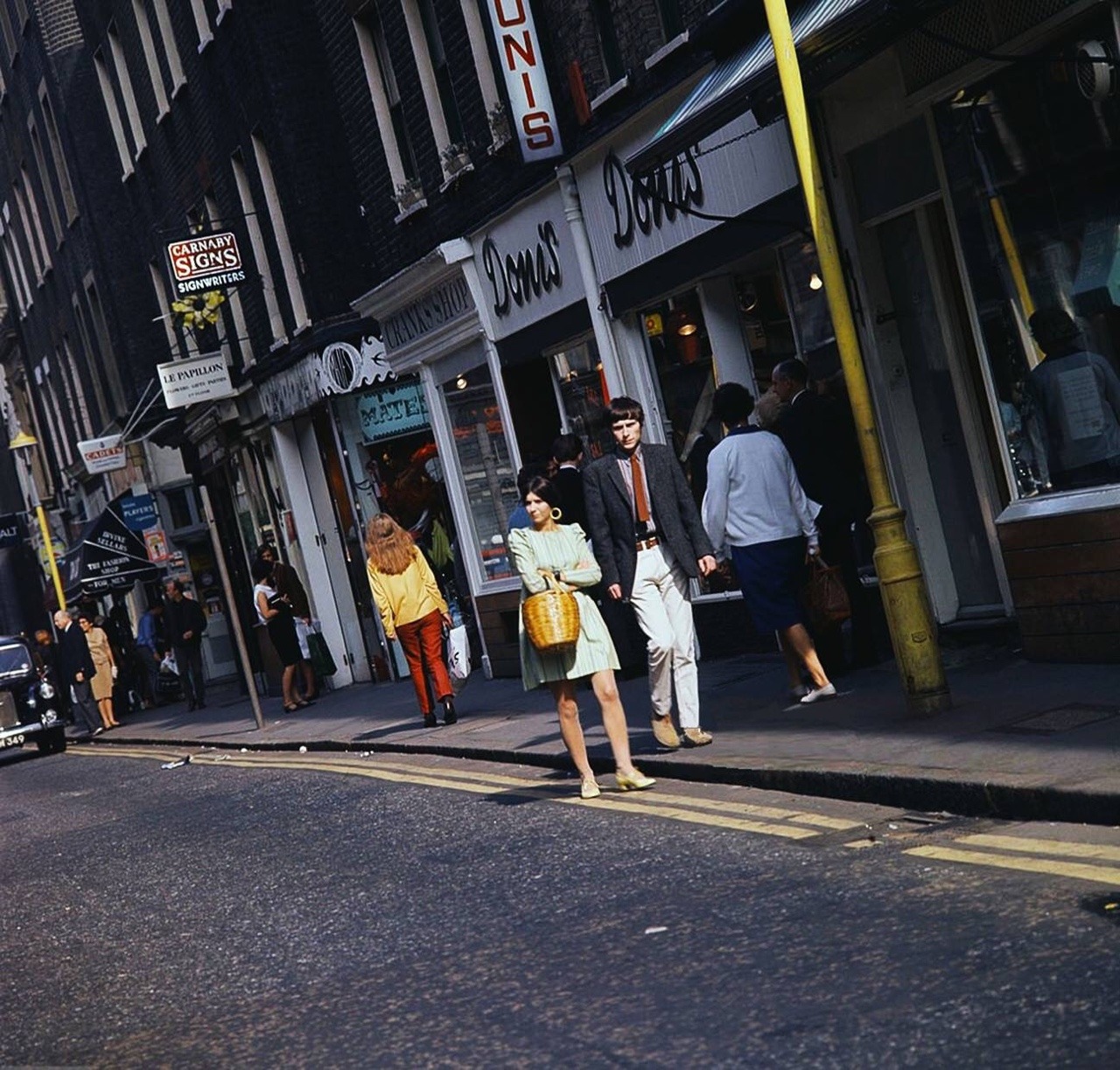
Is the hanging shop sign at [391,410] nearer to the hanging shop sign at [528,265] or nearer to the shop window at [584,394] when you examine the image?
the hanging shop sign at [528,265]

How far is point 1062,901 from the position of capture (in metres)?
5.98

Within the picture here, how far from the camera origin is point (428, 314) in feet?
69.8

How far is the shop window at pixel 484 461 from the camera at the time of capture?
20.3 metres

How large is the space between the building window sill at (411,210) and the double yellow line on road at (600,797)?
6.28 m

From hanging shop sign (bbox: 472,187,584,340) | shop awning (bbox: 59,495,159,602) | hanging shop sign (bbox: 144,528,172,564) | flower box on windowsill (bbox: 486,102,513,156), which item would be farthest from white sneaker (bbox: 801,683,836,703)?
shop awning (bbox: 59,495,159,602)

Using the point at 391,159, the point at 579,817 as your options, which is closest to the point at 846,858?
the point at 579,817

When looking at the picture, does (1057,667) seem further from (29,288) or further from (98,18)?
(29,288)

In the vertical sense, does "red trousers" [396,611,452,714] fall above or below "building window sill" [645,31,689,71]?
below

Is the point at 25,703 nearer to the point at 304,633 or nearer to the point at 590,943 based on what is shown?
the point at 304,633

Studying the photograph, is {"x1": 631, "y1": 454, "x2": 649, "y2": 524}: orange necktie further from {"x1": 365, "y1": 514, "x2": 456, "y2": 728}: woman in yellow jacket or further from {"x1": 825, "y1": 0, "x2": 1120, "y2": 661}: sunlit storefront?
{"x1": 365, "y1": 514, "x2": 456, "y2": 728}: woman in yellow jacket

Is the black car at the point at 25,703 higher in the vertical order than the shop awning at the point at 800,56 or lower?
lower

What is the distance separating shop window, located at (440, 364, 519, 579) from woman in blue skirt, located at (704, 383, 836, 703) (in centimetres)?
823

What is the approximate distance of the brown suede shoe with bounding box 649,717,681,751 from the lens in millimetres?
10898

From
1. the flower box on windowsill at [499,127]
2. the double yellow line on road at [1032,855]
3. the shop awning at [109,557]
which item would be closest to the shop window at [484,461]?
the flower box on windowsill at [499,127]
